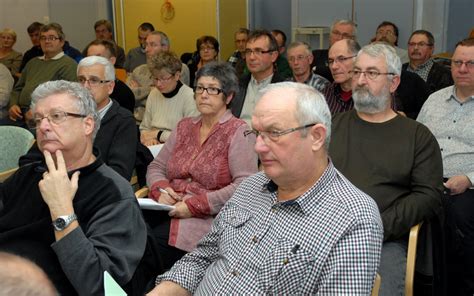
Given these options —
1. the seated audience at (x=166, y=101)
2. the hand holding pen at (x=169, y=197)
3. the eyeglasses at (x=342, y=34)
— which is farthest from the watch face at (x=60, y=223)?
the eyeglasses at (x=342, y=34)

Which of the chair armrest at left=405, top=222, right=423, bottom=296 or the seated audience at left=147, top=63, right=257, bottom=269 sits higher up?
the seated audience at left=147, top=63, right=257, bottom=269

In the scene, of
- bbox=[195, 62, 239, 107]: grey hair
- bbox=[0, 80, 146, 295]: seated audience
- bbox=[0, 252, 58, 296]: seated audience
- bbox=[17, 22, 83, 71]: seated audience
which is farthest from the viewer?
bbox=[17, 22, 83, 71]: seated audience

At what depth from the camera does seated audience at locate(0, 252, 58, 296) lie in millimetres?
754

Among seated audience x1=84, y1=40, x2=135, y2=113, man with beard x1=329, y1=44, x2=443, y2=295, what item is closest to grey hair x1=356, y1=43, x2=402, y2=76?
man with beard x1=329, y1=44, x2=443, y2=295

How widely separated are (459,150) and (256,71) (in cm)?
146

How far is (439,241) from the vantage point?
2.44m

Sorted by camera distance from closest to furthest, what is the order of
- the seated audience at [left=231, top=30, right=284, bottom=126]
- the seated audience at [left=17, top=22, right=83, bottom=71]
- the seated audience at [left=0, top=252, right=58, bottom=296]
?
the seated audience at [left=0, top=252, right=58, bottom=296] < the seated audience at [left=231, top=30, right=284, bottom=126] < the seated audience at [left=17, top=22, right=83, bottom=71]

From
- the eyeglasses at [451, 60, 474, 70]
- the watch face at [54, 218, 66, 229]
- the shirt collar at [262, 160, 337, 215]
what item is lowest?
the watch face at [54, 218, 66, 229]

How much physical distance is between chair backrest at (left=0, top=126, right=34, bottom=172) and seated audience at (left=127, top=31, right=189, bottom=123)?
1462mm

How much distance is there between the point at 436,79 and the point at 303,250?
346cm

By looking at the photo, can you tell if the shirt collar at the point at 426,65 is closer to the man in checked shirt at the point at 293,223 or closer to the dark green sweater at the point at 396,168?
the dark green sweater at the point at 396,168

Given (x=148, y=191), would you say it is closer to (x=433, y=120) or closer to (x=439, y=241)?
(x=439, y=241)

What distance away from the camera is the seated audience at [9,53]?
6695 mm

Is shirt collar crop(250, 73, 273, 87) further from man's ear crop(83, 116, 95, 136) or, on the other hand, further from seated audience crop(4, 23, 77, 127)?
man's ear crop(83, 116, 95, 136)
